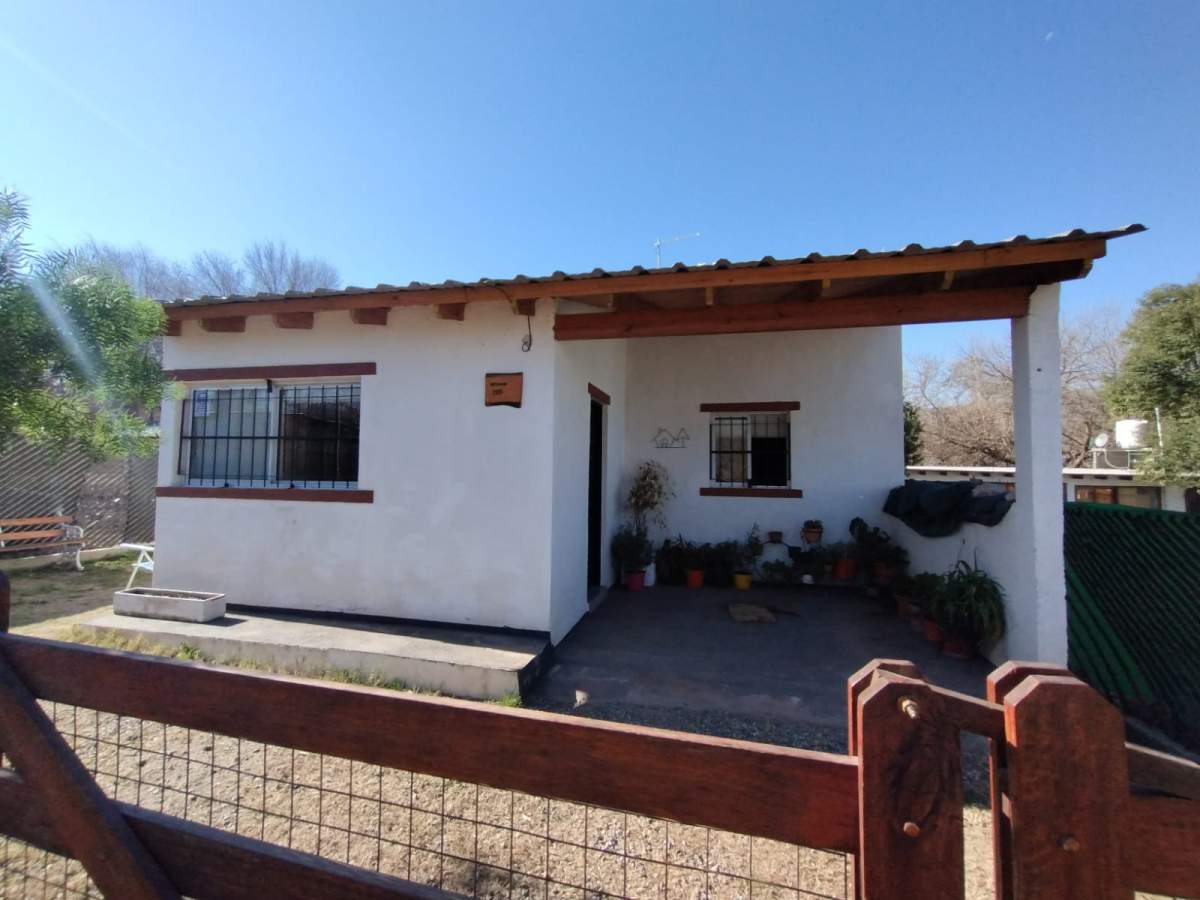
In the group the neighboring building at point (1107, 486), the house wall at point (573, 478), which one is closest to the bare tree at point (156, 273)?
the house wall at point (573, 478)

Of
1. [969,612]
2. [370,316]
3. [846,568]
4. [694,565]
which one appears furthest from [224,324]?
[846,568]

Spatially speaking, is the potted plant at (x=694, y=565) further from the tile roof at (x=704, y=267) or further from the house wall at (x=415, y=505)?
the tile roof at (x=704, y=267)

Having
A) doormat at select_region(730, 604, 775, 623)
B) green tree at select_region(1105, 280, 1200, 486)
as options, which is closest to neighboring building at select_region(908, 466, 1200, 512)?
green tree at select_region(1105, 280, 1200, 486)

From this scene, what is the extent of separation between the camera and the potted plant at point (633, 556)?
21.9 feet

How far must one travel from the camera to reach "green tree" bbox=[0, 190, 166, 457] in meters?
2.21

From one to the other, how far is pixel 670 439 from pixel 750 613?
2699 millimetres

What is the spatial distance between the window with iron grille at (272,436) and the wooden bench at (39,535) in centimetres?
484

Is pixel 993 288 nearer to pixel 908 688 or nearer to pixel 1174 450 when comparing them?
pixel 908 688

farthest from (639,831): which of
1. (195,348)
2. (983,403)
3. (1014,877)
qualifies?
(983,403)

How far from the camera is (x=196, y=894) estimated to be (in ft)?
3.73

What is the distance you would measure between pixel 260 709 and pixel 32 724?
62 cm

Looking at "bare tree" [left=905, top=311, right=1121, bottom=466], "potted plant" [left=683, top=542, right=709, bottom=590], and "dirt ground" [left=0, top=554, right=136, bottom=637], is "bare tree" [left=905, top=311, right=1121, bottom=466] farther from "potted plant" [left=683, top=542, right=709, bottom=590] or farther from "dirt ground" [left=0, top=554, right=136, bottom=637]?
"dirt ground" [left=0, top=554, right=136, bottom=637]

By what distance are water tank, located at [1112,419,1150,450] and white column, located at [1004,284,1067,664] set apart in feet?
37.5

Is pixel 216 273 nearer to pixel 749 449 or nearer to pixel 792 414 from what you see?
pixel 749 449
